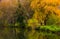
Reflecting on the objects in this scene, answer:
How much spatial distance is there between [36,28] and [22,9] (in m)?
5.90

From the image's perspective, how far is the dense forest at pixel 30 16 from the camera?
3593 centimetres

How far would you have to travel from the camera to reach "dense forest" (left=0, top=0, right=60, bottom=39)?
35.9 m

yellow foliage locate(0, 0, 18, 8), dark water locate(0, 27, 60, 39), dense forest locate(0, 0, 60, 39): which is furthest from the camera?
yellow foliage locate(0, 0, 18, 8)

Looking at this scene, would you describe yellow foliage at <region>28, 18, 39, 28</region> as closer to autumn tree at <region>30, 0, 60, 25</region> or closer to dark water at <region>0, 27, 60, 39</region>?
autumn tree at <region>30, 0, 60, 25</region>

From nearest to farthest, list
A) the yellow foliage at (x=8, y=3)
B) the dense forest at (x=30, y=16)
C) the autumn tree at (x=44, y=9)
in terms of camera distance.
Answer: the dense forest at (x=30, y=16) → the autumn tree at (x=44, y=9) → the yellow foliage at (x=8, y=3)

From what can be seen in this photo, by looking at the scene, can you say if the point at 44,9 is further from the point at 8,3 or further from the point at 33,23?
the point at 8,3

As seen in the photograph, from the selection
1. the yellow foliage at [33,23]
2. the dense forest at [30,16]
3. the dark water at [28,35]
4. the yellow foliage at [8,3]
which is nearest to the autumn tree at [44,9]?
the dense forest at [30,16]

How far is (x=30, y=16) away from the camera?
1567 inches

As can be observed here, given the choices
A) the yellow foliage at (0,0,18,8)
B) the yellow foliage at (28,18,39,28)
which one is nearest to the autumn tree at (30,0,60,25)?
the yellow foliage at (28,18,39,28)

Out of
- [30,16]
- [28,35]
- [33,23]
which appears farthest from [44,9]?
[28,35]

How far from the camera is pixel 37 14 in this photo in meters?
38.3

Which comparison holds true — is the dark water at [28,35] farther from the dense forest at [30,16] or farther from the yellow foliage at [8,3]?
the yellow foliage at [8,3]

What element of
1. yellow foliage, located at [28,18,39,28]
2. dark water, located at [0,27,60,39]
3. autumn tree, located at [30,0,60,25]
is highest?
autumn tree, located at [30,0,60,25]

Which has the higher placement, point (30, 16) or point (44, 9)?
point (44, 9)
